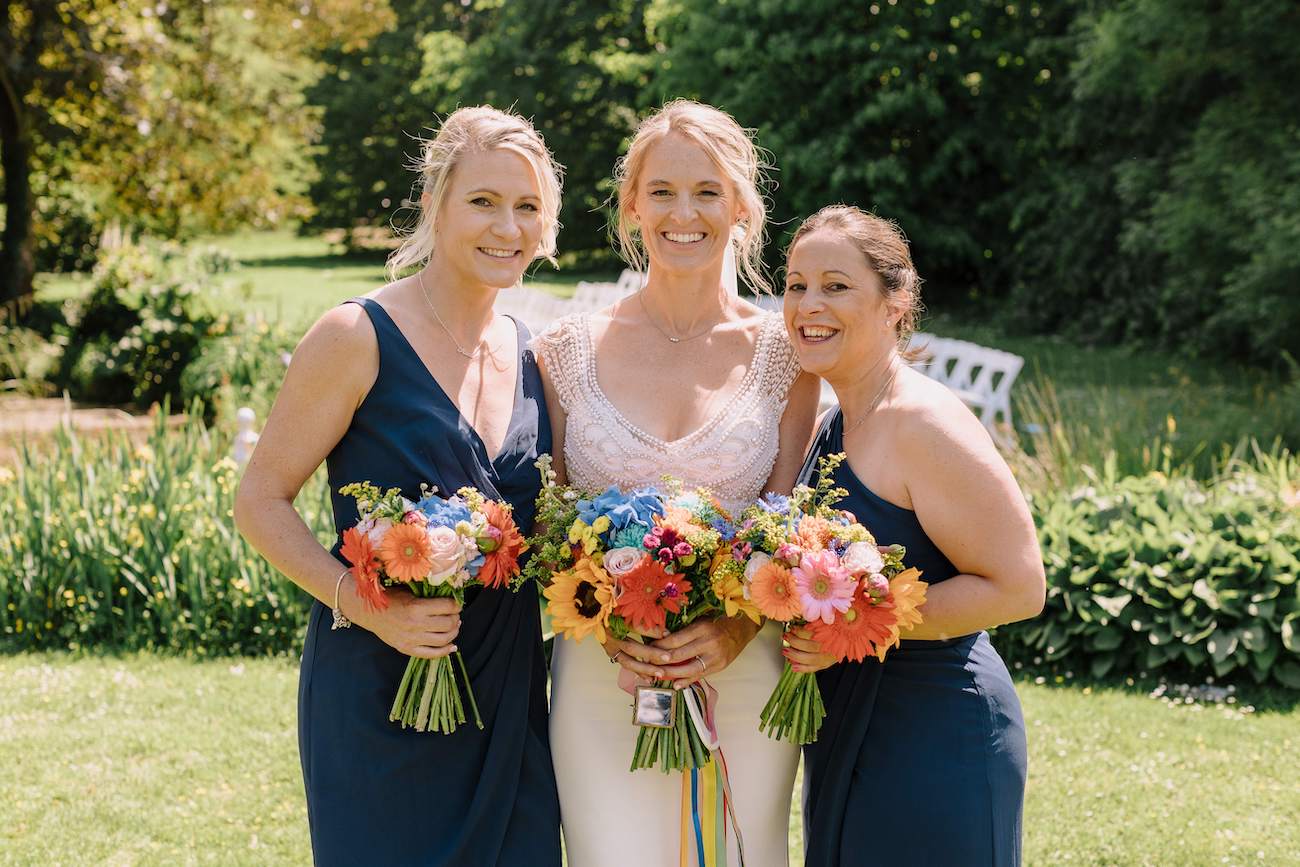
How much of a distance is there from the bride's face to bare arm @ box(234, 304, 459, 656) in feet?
3.01

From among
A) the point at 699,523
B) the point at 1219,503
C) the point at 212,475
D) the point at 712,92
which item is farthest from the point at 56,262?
the point at 699,523

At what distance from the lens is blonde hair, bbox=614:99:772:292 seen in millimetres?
3492

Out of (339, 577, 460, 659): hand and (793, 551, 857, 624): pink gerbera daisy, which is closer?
(793, 551, 857, 624): pink gerbera daisy

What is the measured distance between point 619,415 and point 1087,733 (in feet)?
12.4

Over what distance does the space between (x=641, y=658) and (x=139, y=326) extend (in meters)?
14.3

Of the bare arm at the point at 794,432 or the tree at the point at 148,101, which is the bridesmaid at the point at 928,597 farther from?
the tree at the point at 148,101

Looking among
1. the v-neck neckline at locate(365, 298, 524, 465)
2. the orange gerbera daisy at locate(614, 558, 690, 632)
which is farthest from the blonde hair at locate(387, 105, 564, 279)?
the orange gerbera daisy at locate(614, 558, 690, 632)

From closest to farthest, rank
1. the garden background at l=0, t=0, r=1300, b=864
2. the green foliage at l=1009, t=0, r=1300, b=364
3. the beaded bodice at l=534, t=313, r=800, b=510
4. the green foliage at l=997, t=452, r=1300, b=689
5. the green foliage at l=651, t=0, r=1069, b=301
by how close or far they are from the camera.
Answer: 1. the beaded bodice at l=534, t=313, r=800, b=510
2. the garden background at l=0, t=0, r=1300, b=864
3. the green foliage at l=997, t=452, r=1300, b=689
4. the green foliage at l=1009, t=0, r=1300, b=364
5. the green foliage at l=651, t=0, r=1069, b=301

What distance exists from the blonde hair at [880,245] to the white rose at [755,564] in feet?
2.65

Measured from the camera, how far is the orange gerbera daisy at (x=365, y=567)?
2.82m

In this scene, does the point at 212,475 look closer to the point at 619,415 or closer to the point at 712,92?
the point at 619,415

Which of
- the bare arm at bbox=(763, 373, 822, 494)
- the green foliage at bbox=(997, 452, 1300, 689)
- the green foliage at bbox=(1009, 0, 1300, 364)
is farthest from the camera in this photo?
the green foliage at bbox=(1009, 0, 1300, 364)

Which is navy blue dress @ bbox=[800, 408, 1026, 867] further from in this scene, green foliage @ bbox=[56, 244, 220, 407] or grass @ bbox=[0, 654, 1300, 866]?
green foliage @ bbox=[56, 244, 220, 407]

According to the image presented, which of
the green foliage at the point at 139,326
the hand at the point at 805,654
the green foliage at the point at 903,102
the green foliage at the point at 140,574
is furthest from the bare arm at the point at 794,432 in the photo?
the green foliage at the point at 903,102
